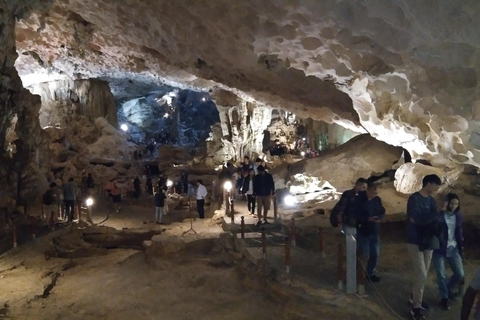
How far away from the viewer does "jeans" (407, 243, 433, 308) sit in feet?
16.3

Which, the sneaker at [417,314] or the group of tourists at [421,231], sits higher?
the group of tourists at [421,231]

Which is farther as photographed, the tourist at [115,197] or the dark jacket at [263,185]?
the tourist at [115,197]

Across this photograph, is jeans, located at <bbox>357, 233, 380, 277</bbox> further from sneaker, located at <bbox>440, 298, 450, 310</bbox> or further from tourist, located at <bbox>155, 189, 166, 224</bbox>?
tourist, located at <bbox>155, 189, 166, 224</bbox>

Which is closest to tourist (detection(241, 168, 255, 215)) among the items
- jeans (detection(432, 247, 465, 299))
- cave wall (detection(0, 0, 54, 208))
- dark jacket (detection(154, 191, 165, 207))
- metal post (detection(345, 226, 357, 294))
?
dark jacket (detection(154, 191, 165, 207))

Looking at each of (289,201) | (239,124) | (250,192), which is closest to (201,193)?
(250,192)

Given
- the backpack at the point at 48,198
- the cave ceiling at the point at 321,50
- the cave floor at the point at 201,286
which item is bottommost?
the cave floor at the point at 201,286

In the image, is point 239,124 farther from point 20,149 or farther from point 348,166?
point 20,149

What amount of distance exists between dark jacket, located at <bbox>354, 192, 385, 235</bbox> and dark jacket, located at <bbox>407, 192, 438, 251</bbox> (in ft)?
2.80

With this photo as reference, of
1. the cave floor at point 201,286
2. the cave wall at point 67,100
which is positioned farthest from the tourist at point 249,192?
the cave wall at point 67,100

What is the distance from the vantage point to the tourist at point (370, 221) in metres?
6.00

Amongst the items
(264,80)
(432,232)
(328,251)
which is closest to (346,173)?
(264,80)

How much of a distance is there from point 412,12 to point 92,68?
725 inches

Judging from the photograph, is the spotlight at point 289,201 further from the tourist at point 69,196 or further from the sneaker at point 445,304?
the sneaker at point 445,304

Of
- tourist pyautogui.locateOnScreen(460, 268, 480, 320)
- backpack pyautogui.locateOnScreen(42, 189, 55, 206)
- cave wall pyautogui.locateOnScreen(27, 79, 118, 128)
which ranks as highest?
cave wall pyautogui.locateOnScreen(27, 79, 118, 128)
